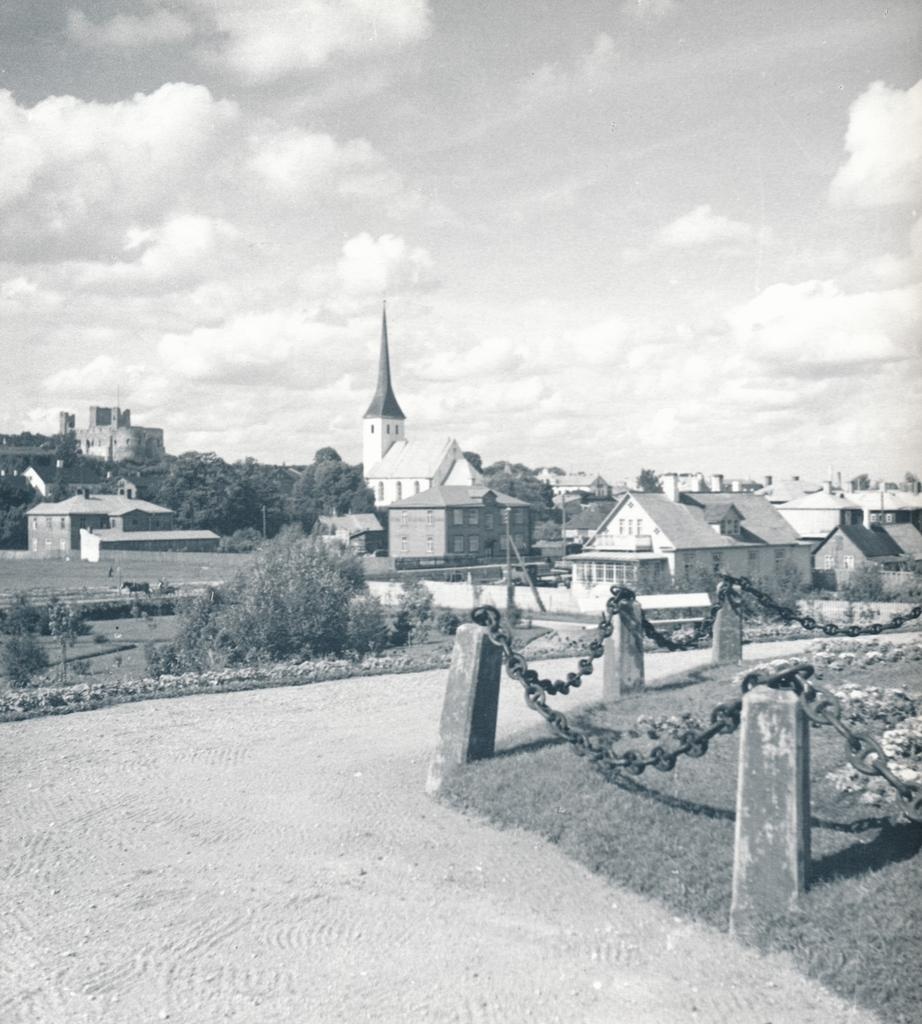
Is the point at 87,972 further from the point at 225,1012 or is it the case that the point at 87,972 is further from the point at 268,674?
the point at 268,674

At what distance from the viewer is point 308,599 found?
2131 cm

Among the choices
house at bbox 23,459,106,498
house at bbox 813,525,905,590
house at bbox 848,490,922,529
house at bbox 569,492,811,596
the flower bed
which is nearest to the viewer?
the flower bed

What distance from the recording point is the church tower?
304 ft

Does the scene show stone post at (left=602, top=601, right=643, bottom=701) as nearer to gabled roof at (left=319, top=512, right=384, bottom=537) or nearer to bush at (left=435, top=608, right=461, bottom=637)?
bush at (left=435, top=608, right=461, bottom=637)

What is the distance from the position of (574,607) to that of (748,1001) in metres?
32.5

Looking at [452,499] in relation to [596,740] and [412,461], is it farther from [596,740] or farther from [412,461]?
[596,740]

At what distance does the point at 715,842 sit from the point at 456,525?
183 ft

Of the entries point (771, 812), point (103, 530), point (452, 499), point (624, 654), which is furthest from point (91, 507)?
point (771, 812)

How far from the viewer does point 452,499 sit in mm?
62406

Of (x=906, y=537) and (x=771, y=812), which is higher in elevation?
(x=906, y=537)

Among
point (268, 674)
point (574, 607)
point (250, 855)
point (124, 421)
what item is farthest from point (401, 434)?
point (250, 855)

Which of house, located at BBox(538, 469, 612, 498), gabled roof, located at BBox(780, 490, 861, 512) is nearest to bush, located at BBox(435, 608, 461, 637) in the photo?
gabled roof, located at BBox(780, 490, 861, 512)

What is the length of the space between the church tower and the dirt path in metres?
83.5

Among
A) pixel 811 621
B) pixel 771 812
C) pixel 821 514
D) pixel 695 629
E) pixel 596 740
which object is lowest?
pixel 596 740
